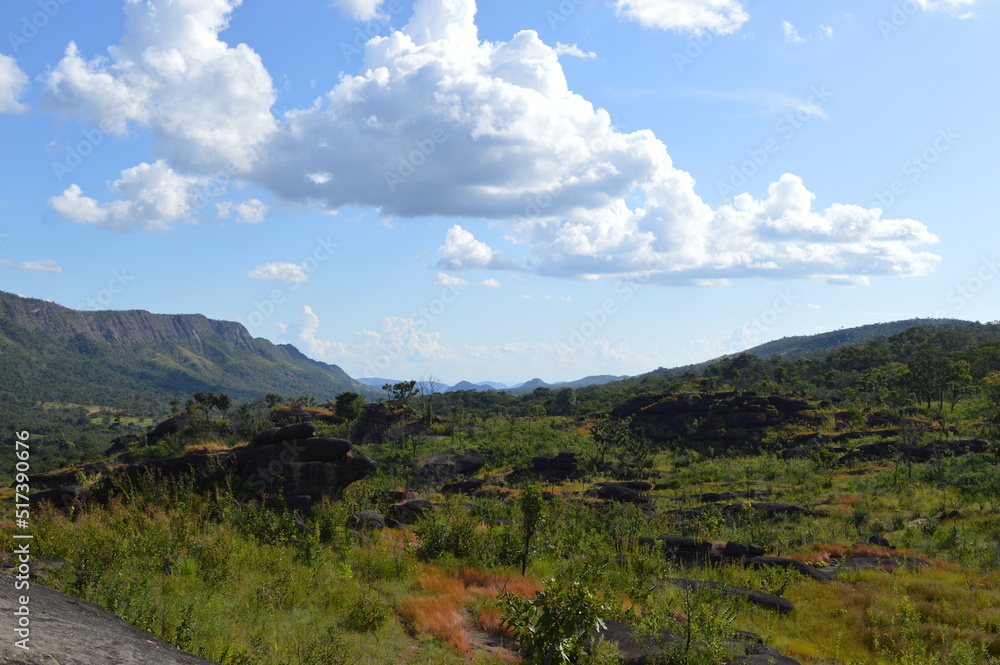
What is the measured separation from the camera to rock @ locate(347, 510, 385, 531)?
1545 centimetres

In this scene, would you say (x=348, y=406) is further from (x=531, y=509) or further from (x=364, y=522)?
(x=531, y=509)

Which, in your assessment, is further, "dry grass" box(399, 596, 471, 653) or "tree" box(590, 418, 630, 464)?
"tree" box(590, 418, 630, 464)

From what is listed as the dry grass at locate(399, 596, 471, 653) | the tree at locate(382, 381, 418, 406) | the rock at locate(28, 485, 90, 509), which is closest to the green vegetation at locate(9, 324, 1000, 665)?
the dry grass at locate(399, 596, 471, 653)

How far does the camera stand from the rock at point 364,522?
1545 cm

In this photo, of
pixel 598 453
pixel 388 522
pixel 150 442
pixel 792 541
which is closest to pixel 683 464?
pixel 598 453

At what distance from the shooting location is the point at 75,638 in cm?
527

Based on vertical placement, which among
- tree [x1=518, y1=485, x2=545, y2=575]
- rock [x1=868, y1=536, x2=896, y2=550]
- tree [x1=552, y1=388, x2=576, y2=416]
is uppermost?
tree [x1=518, y1=485, x2=545, y2=575]

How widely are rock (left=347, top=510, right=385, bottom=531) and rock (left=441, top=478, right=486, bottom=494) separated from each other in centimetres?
2597

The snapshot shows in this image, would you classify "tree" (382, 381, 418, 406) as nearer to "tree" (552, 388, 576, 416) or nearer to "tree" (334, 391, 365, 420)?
"tree" (334, 391, 365, 420)

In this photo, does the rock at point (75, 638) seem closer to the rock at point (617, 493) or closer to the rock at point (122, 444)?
the rock at point (617, 493)

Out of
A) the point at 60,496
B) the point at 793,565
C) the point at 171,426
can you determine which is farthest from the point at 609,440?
the point at 171,426

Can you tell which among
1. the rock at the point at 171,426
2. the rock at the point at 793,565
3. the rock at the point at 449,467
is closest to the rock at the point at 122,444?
the rock at the point at 171,426

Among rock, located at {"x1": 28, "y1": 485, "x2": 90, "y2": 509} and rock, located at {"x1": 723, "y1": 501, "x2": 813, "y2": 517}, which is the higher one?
rock, located at {"x1": 28, "y1": 485, "x2": 90, "y2": 509}

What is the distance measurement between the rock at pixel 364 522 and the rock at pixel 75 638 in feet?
29.6
